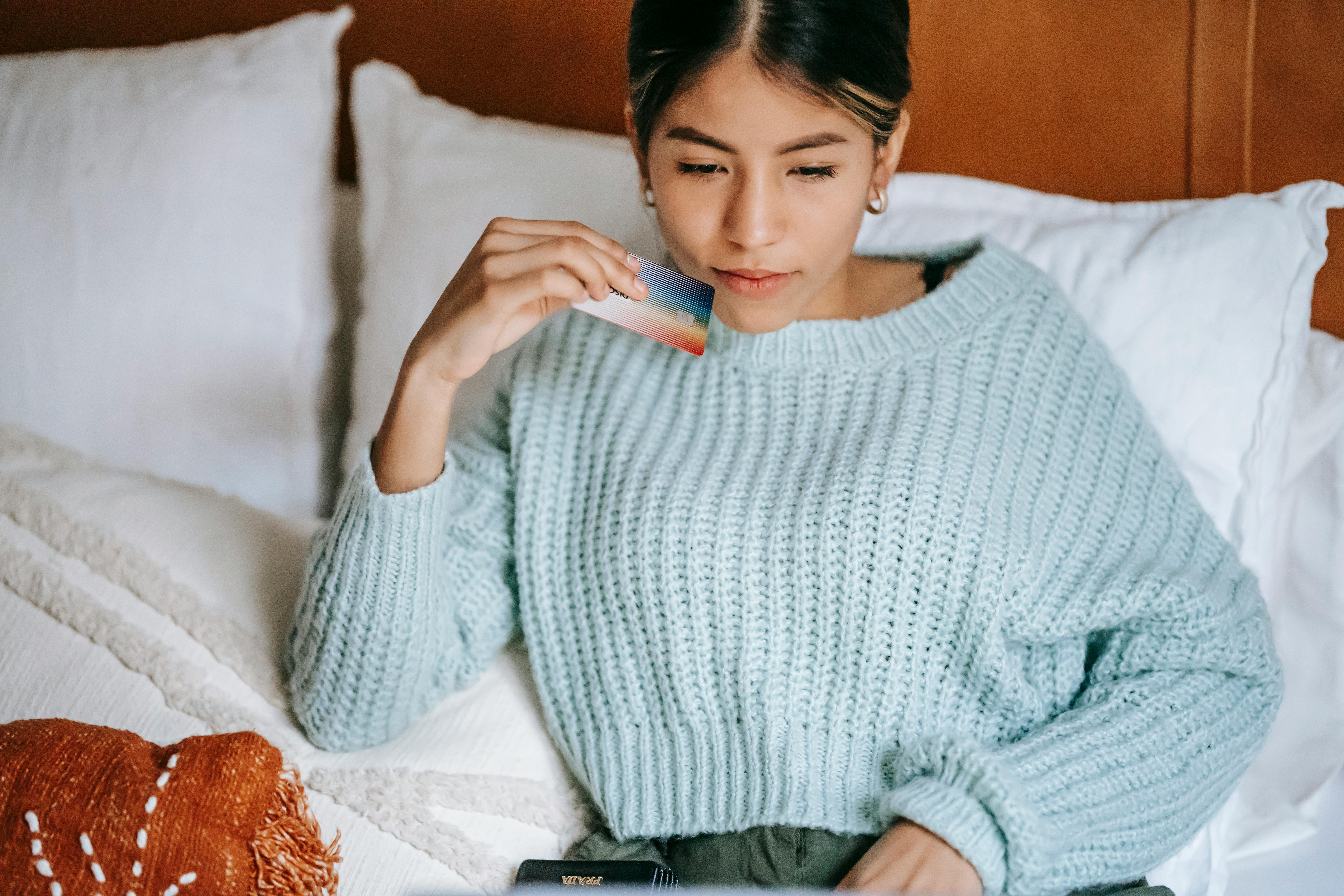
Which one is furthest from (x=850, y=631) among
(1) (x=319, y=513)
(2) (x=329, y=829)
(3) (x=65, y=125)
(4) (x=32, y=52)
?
(4) (x=32, y=52)

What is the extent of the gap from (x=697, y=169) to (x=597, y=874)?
1.96 ft

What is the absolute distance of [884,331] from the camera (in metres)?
0.97

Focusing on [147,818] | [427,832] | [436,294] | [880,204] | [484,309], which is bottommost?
[427,832]

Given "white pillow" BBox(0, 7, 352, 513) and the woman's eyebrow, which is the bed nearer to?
"white pillow" BBox(0, 7, 352, 513)

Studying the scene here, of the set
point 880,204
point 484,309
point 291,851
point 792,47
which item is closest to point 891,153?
point 880,204

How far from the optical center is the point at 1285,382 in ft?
3.35

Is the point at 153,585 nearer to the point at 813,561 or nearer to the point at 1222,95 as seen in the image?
the point at 813,561

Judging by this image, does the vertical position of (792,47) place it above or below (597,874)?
above

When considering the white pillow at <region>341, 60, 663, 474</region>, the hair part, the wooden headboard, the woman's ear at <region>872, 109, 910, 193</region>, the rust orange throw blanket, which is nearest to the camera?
the rust orange throw blanket

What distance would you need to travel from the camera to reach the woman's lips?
895mm

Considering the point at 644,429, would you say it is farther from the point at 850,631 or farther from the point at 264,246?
the point at 264,246

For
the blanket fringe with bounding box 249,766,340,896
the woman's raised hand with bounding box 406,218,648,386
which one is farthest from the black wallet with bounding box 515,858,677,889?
the woman's raised hand with bounding box 406,218,648,386

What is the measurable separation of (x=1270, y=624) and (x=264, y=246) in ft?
3.91

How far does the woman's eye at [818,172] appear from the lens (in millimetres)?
852
